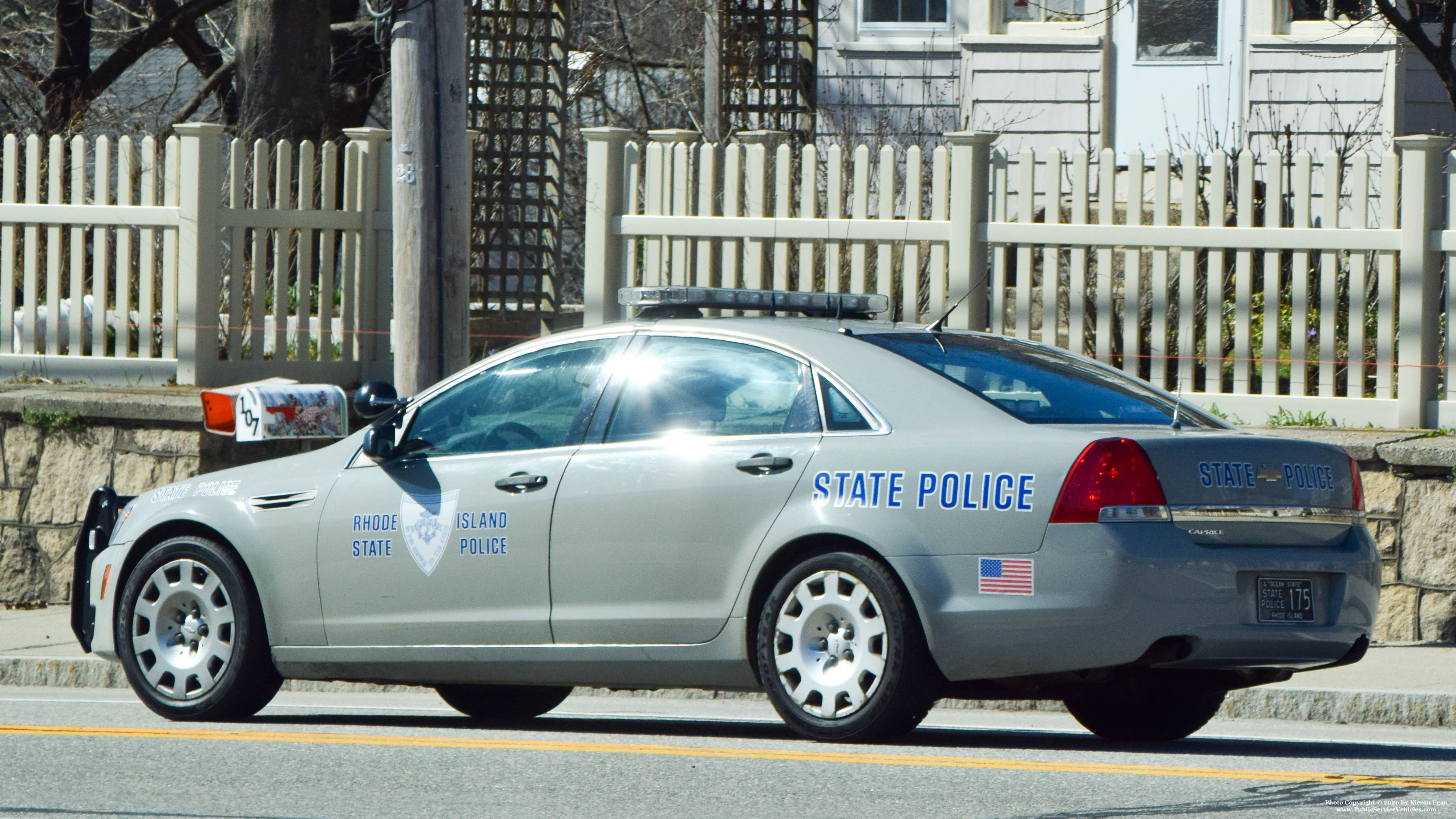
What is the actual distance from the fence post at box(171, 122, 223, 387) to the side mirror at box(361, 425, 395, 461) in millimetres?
4275

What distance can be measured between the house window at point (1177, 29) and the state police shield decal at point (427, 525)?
38.5ft

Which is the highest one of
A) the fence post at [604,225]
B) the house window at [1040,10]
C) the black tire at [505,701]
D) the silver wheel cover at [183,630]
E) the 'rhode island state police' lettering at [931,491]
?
the house window at [1040,10]

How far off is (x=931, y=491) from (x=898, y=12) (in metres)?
13.0

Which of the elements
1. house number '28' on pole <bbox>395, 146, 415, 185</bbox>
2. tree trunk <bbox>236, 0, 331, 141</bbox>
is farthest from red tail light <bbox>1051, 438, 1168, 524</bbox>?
tree trunk <bbox>236, 0, 331, 141</bbox>

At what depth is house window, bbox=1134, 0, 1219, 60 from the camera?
17312mm

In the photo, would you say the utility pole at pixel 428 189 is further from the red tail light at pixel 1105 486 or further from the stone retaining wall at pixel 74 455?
the red tail light at pixel 1105 486

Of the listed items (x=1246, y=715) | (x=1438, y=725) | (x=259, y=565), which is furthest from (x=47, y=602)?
(x=1438, y=725)

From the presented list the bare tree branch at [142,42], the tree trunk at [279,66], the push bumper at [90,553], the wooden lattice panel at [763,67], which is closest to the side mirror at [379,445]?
the push bumper at [90,553]

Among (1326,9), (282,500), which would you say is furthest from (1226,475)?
(1326,9)

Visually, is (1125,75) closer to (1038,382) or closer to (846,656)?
(1038,382)

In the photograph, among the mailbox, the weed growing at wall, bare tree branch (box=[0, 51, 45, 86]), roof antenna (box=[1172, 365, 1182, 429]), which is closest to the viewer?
roof antenna (box=[1172, 365, 1182, 429])

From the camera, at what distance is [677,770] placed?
6.11 m

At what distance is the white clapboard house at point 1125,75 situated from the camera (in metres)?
16.6

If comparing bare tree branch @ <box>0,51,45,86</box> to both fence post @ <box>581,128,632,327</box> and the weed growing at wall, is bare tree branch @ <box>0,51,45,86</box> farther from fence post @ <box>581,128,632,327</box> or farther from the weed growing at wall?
fence post @ <box>581,128,632,327</box>
